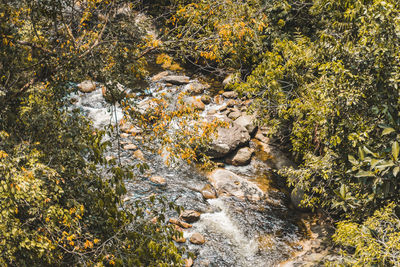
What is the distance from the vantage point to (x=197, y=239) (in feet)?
29.1

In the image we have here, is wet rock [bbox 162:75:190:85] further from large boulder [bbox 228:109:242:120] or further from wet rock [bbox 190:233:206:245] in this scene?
wet rock [bbox 190:233:206:245]

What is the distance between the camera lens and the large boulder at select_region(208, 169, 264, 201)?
10734 millimetres

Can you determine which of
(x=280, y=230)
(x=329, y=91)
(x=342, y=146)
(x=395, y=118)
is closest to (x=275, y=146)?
(x=280, y=230)

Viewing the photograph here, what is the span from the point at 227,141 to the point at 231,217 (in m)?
3.39

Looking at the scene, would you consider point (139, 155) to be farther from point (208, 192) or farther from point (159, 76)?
point (159, 76)

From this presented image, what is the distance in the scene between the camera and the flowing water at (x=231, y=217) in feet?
28.7

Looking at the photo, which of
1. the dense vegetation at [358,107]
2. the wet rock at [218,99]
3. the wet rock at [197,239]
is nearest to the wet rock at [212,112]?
the wet rock at [218,99]

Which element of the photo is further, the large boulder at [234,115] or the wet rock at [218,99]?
the wet rock at [218,99]

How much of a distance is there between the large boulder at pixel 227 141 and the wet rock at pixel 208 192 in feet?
5.40

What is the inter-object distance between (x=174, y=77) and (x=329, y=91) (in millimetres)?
10862

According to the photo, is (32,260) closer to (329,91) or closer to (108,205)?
(108,205)

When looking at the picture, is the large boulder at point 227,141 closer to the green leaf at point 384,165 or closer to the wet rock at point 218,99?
the wet rock at point 218,99

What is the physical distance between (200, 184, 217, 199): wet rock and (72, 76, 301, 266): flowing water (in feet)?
0.49

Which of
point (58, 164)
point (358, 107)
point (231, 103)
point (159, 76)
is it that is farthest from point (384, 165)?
point (159, 76)
